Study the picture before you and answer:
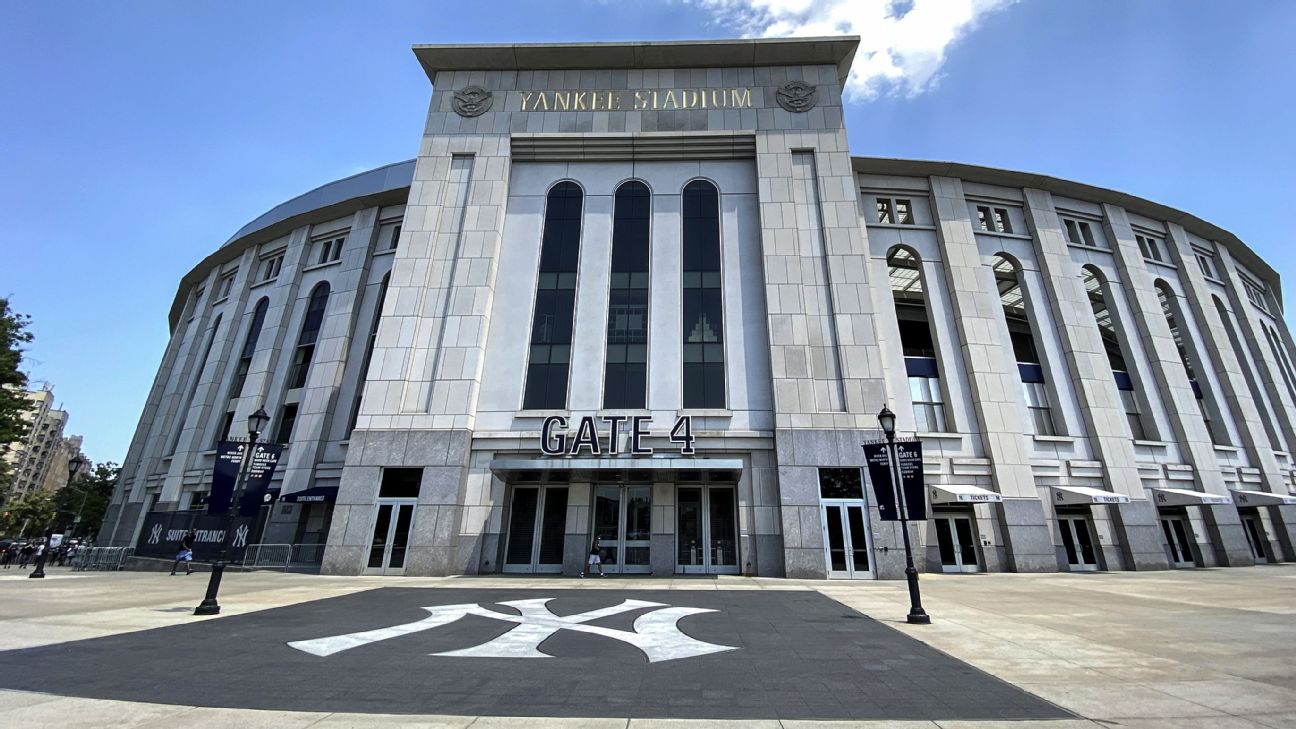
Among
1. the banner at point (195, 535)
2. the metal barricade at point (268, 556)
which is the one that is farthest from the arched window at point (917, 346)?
the banner at point (195, 535)

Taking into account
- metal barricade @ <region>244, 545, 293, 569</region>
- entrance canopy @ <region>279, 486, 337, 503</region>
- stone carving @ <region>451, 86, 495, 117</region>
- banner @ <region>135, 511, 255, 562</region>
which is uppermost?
stone carving @ <region>451, 86, 495, 117</region>

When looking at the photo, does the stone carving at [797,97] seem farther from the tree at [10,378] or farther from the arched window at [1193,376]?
the tree at [10,378]

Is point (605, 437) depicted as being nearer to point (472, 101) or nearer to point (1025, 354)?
point (472, 101)

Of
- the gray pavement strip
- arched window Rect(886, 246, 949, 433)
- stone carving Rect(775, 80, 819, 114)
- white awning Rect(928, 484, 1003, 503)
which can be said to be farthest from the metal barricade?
stone carving Rect(775, 80, 819, 114)

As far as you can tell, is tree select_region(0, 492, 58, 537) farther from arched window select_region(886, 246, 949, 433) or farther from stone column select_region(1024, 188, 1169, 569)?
stone column select_region(1024, 188, 1169, 569)

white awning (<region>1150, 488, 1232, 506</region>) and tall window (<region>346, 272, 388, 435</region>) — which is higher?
tall window (<region>346, 272, 388, 435</region>)

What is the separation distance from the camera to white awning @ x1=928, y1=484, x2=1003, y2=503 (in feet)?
75.1

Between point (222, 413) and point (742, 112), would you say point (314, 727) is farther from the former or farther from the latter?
point (222, 413)

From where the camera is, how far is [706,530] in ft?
74.7

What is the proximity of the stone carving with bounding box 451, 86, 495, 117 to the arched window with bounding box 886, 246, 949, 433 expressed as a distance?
2462cm

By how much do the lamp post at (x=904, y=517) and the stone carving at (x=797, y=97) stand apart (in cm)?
2152

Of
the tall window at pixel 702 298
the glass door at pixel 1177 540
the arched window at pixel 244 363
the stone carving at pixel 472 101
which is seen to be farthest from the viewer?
the arched window at pixel 244 363

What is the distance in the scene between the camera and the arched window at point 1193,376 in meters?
30.1

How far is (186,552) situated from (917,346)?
40.9m
